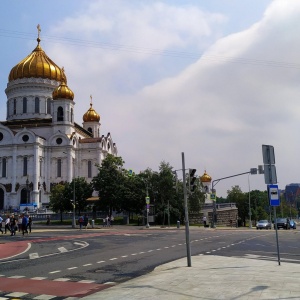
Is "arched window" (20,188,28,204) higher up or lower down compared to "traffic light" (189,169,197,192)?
higher up

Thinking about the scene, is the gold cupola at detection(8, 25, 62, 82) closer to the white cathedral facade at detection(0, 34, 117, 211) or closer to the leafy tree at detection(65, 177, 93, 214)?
the white cathedral facade at detection(0, 34, 117, 211)

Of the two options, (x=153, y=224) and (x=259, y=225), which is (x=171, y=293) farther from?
(x=153, y=224)

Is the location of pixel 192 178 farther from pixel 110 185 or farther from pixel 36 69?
pixel 36 69

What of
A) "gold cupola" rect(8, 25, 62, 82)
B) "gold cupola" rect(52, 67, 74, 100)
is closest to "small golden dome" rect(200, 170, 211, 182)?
A: "gold cupola" rect(52, 67, 74, 100)

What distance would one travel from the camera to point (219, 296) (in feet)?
26.8

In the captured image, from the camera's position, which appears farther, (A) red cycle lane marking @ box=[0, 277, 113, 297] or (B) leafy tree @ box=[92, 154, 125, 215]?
(B) leafy tree @ box=[92, 154, 125, 215]

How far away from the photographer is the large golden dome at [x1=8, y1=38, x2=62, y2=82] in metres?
86.0

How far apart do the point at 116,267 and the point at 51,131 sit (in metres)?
72.1

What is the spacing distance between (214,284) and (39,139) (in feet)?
243

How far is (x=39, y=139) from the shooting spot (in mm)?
79750

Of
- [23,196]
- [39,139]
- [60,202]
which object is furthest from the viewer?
[39,139]

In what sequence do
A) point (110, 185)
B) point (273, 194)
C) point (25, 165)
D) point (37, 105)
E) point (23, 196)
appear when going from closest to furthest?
point (273, 194) → point (110, 185) → point (23, 196) → point (25, 165) → point (37, 105)

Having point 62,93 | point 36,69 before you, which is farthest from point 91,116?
point 36,69

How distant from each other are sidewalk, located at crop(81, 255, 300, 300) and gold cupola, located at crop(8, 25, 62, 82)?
7951 cm
